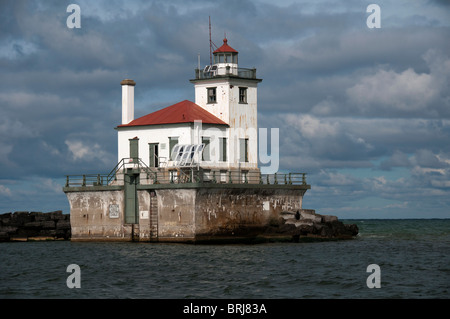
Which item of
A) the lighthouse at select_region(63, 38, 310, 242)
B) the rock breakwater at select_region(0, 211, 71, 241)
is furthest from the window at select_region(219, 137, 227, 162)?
the rock breakwater at select_region(0, 211, 71, 241)

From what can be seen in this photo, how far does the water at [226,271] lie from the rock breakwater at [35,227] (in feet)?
27.0

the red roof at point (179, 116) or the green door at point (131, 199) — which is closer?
the green door at point (131, 199)

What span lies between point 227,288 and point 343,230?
22.7 metres

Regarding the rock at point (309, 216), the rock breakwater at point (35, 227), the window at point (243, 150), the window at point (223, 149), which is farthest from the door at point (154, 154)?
the rock breakwater at point (35, 227)

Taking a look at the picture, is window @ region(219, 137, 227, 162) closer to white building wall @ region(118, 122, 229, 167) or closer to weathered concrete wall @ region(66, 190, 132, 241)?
white building wall @ region(118, 122, 229, 167)

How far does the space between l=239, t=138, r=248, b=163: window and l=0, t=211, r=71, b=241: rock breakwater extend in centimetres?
1443

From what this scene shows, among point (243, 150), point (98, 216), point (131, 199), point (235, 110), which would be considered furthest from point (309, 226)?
point (98, 216)

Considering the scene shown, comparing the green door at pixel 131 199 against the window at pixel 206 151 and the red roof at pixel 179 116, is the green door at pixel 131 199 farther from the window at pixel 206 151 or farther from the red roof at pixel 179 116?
the window at pixel 206 151

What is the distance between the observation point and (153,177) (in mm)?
44844

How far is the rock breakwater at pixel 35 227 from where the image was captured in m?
54.2

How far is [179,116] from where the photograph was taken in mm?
46469
